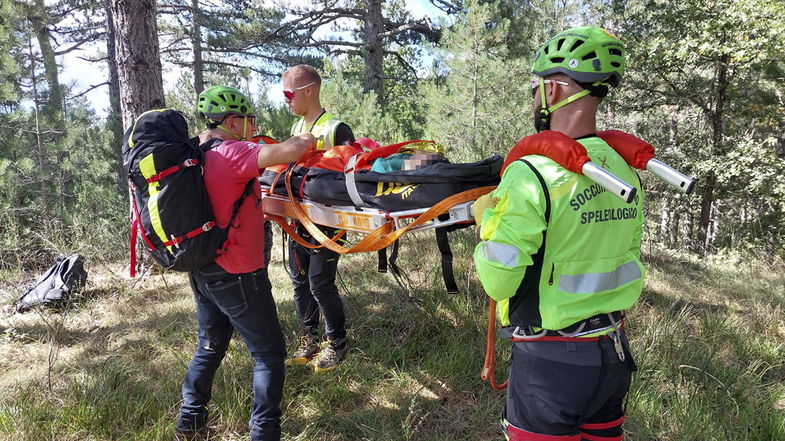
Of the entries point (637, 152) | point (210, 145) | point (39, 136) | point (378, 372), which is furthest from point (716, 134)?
point (39, 136)

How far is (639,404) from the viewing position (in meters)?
2.92

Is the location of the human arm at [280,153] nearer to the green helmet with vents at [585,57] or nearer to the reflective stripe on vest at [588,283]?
the green helmet with vents at [585,57]

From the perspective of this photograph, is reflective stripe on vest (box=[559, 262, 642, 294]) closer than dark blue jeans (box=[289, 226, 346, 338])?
Yes

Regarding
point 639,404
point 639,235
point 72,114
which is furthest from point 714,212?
point 72,114

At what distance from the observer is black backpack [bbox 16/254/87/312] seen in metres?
4.57

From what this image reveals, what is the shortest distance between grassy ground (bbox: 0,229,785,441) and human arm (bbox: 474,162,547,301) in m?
1.40

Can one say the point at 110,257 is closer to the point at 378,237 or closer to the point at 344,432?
the point at 344,432

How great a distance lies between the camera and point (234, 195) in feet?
7.71

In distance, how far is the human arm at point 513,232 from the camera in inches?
54.6

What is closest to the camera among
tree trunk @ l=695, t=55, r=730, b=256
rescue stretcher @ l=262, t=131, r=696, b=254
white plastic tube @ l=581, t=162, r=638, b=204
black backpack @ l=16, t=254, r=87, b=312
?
white plastic tube @ l=581, t=162, r=638, b=204

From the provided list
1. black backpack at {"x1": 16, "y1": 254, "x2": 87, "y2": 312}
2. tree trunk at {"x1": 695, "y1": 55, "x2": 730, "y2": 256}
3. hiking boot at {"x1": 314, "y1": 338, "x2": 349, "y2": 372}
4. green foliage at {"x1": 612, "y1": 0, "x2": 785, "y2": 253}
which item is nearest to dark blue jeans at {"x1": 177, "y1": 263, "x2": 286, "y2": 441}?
hiking boot at {"x1": 314, "y1": 338, "x2": 349, "y2": 372}

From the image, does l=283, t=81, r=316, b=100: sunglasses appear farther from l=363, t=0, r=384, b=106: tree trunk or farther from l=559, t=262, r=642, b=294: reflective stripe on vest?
l=363, t=0, r=384, b=106: tree trunk

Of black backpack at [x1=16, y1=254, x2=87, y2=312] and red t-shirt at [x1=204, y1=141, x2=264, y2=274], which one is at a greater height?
red t-shirt at [x1=204, y1=141, x2=264, y2=274]

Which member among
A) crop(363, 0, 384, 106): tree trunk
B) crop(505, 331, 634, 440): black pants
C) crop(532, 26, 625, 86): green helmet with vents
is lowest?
crop(505, 331, 634, 440): black pants
